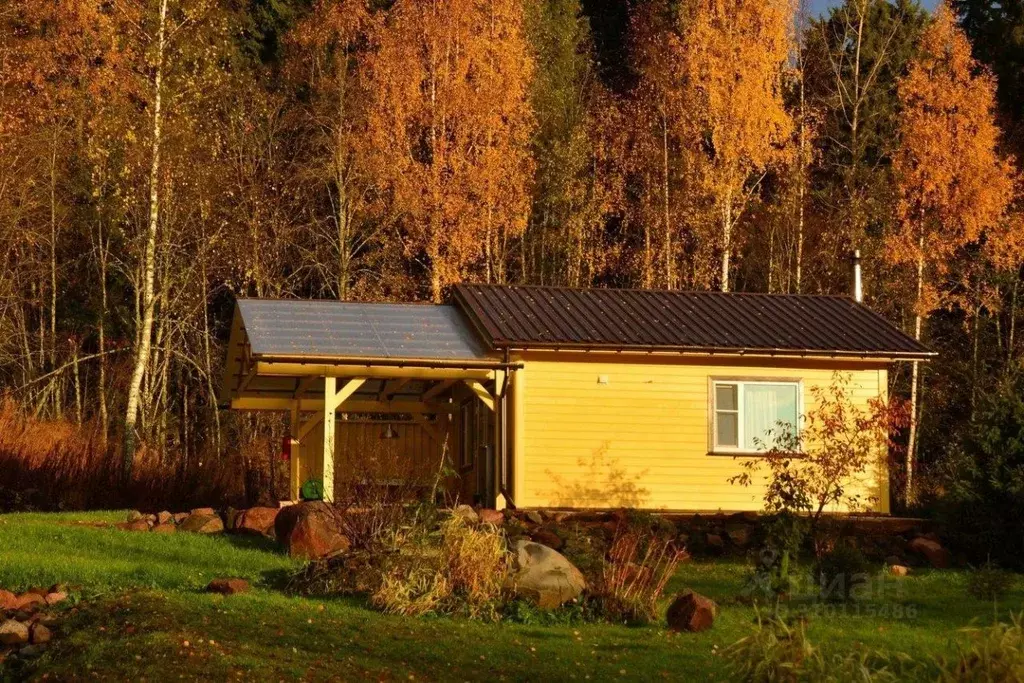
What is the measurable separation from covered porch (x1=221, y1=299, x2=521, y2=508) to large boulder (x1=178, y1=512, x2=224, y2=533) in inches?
63.0

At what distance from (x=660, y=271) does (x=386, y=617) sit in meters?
24.5

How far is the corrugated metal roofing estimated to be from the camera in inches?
797

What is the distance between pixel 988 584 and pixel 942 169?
18.4 m

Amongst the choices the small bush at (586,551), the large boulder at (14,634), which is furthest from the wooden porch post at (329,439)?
the large boulder at (14,634)

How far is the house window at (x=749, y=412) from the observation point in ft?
71.1

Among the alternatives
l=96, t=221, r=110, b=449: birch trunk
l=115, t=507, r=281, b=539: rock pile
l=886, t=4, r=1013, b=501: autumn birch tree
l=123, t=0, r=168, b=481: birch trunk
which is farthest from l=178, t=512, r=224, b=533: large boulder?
l=886, t=4, r=1013, b=501: autumn birch tree

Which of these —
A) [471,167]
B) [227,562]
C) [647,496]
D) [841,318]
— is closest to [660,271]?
[471,167]

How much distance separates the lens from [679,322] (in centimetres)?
2250

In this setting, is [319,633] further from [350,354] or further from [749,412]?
[749,412]

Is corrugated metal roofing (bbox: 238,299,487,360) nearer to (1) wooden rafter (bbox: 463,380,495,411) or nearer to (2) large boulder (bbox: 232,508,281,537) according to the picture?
(1) wooden rafter (bbox: 463,380,495,411)

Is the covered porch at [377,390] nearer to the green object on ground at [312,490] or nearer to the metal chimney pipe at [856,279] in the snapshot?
the green object on ground at [312,490]

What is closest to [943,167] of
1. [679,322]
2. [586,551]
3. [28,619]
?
[679,322]

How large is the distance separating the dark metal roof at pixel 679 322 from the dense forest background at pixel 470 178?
583cm

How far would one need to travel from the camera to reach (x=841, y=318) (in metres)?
23.5
